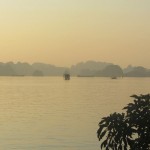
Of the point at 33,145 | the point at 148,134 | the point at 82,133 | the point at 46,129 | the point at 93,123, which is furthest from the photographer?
the point at 93,123

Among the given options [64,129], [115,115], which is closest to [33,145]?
[64,129]

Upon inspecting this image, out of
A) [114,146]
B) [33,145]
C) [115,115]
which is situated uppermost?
[115,115]

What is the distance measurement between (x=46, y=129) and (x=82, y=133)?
22.4ft

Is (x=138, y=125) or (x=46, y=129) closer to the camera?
(x=138, y=125)

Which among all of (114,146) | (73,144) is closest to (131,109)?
(114,146)

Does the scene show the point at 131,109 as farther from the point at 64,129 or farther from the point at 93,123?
the point at 93,123

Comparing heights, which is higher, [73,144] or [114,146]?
[114,146]

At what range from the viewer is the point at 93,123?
62750mm

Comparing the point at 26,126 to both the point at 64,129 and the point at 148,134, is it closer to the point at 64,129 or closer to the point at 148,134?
the point at 64,129

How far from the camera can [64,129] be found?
182ft

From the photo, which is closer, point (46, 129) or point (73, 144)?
point (73, 144)

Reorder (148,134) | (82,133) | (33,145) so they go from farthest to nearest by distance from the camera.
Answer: (82,133)
(33,145)
(148,134)

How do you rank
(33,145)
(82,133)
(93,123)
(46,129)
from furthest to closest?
(93,123), (46,129), (82,133), (33,145)

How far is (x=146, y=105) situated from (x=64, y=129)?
141 feet
